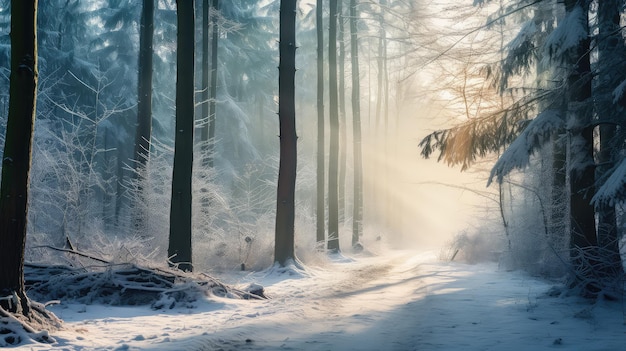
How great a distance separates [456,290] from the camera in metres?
9.73

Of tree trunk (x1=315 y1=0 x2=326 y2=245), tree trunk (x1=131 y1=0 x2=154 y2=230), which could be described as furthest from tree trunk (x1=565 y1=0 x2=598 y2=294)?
tree trunk (x1=315 y1=0 x2=326 y2=245)

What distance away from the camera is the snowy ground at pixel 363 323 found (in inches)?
207

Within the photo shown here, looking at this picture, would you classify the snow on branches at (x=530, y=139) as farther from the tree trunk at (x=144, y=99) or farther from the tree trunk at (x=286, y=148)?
the tree trunk at (x=144, y=99)

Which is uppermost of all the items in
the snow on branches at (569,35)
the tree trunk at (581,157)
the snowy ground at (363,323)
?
the snow on branches at (569,35)

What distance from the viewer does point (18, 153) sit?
541cm

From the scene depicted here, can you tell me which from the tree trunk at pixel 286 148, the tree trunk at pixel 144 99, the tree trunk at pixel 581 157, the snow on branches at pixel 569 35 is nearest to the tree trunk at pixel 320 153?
the tree trunk at pixel 286 148

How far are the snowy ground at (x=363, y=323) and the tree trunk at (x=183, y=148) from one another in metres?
1.97

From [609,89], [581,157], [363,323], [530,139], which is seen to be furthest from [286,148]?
[609,89]

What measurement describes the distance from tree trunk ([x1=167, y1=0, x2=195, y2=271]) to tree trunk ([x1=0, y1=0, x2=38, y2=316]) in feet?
13.0

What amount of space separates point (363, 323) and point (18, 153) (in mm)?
4626

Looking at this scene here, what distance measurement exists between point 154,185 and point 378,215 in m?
29.0

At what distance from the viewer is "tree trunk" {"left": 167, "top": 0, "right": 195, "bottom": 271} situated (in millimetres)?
9516

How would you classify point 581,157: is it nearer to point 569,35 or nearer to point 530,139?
Result: point 530,139

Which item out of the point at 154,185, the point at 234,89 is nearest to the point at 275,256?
the point at 154,185
